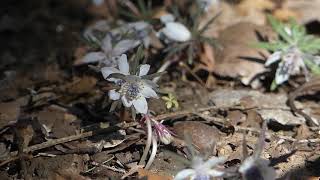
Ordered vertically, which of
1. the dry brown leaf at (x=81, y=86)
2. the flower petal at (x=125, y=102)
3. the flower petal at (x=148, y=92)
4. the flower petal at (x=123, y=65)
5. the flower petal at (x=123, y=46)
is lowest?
the dry brown leaf at (x=81, y=86)

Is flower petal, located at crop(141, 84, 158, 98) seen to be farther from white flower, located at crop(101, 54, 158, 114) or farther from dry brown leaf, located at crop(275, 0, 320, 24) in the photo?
dry brown leaf, located at crop(275, 0, 320, 24)

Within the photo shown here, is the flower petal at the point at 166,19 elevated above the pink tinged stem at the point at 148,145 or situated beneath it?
elevated above

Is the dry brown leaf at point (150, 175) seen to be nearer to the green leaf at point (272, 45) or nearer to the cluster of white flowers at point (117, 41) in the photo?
the cluster of white flowers at point (117, 41)

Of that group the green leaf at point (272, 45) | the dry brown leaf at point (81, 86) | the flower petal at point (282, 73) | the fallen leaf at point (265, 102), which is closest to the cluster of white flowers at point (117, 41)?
the dry brown leaf at point (81, 86)

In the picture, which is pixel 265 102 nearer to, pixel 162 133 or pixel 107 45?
pixel 162 133

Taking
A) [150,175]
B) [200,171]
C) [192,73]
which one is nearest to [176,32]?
[192,73]

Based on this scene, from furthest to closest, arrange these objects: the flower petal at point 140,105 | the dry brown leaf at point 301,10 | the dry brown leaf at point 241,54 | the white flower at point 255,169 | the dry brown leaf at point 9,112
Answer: the dry brown leaf at point 301,10, the dry brown leaf at point 241,54, the dry brown leaf at point 9,112, the flower petal at point 140,105, the white flower at point 255,169
